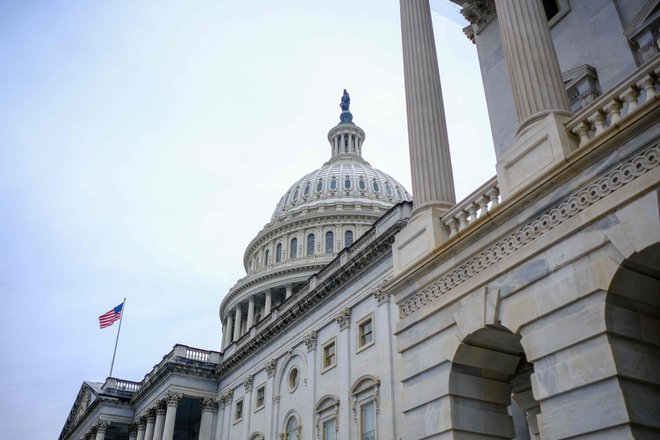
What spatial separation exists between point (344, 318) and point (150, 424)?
2876 centimetres

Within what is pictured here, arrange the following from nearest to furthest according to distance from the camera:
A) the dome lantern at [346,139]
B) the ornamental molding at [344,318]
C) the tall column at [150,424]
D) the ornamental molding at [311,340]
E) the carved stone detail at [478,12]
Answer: the carved stone detail at [478,12] → the ornamental molding at [344,318] → the ornamental molding at [311,340] → the tall column at [150,424] → the dome lantern at [346,139]

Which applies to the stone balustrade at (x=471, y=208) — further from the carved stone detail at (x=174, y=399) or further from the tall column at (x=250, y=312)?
the tall column at (x=250, y=312)

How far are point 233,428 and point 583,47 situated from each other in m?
38.9

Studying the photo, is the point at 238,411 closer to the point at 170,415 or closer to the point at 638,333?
the point at 170,415

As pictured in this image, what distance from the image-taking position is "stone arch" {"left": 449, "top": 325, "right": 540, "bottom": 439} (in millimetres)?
11867

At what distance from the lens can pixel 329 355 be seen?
3706 centimetres

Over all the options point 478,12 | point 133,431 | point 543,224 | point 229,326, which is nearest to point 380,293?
point 478,12

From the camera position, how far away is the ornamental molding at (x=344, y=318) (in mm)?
35812

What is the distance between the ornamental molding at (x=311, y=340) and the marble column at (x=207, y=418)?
15874 millimetres

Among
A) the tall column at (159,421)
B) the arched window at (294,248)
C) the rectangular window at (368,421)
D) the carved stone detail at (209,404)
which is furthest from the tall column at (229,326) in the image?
the rectangular window at (368,421)

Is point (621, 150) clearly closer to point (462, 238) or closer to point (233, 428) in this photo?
point (462, 238)

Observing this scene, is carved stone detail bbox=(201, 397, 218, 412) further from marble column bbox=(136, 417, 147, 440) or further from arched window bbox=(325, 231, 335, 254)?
arched window bbox=(325, 231, 335, 254)

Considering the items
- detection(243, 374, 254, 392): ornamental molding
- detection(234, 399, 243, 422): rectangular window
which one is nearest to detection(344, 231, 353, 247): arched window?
detection(234, 399, 243, 422): rectangular window

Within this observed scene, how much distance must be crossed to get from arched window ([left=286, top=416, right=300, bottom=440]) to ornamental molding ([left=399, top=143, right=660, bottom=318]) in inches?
1043
